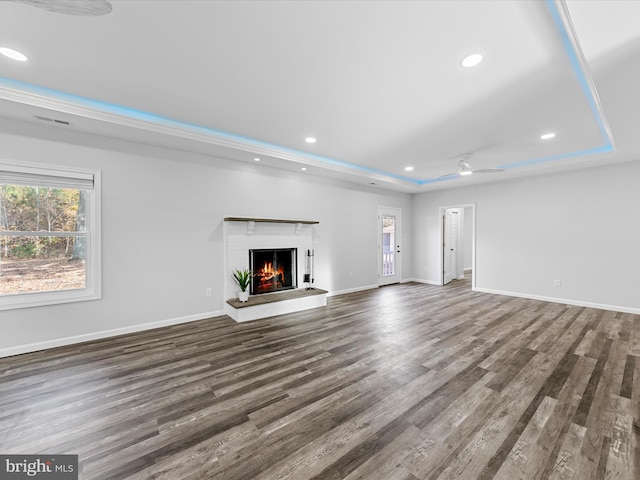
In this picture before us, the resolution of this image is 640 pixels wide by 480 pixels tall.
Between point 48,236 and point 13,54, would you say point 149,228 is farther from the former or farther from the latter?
point 13,54

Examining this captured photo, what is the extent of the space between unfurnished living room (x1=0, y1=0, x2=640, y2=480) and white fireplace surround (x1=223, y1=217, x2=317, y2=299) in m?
0.04

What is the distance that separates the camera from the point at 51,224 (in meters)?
3.23

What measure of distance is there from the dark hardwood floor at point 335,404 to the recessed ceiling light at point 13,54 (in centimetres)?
277

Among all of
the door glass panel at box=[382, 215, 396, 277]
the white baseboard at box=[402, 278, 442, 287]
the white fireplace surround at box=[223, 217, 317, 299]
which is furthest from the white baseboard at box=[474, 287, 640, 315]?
the white fireplace surround at box=[223, 217, 317, 299]

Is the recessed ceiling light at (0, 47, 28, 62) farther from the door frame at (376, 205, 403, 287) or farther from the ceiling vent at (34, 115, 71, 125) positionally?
the door frame at (376, 205, 403, 287)

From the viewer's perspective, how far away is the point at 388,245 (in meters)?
7.23

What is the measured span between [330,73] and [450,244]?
6745 millimetres

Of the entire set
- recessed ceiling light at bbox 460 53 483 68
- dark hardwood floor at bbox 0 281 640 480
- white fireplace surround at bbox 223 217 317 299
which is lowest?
dark hardwood floor at bbox 0 281 640 480

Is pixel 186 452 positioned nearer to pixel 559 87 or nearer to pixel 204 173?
pixel 204 173

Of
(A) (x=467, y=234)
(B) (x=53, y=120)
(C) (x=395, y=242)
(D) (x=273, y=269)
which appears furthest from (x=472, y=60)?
(A) (x=467, y=234)

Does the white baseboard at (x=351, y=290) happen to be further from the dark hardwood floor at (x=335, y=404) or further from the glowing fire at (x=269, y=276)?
the dark hardwood floor at (x=335, y=404)

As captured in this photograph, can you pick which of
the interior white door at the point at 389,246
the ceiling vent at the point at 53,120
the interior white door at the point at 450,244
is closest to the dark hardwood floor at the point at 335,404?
the ceiling vent at the point at 53,120

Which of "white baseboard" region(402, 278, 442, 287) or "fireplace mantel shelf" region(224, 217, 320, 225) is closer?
"fireplace mantel shelf" region(224, 217, 320, 225)

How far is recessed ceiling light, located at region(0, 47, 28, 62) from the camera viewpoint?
207 centimetres
